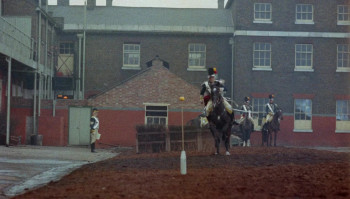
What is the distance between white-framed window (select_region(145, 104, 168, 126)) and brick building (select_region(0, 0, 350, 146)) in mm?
3998

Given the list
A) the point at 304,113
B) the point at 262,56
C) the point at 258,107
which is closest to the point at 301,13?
the point at 262,56

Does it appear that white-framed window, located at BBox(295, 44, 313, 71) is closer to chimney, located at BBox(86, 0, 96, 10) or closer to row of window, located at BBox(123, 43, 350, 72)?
row of window, located at BBox(123, 43, 350, 72)

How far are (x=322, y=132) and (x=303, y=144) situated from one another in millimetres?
1554

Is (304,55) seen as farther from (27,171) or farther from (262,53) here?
(27,171)

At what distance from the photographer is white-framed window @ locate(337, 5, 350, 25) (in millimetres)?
39812

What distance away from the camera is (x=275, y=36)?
3928cm

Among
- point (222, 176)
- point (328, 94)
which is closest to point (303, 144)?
point (328, 94)

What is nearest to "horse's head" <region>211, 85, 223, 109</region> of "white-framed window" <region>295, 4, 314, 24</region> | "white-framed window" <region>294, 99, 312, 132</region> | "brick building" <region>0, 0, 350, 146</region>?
"brick building" <region>0, 0, 350, 146</region>

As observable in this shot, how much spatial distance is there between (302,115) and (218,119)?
75.2ft

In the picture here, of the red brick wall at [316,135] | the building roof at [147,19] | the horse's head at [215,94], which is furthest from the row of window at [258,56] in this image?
the horse's head at [215,94]

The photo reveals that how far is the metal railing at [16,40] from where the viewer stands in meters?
26.6

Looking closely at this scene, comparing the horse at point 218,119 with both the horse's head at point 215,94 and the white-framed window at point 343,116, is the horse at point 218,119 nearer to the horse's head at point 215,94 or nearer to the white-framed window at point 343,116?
the horse's head at point 215,94

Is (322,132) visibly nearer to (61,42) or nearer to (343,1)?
(343,1)

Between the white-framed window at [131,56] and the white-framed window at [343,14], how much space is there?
14.1 metres
